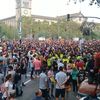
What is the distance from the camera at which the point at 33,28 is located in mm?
122188

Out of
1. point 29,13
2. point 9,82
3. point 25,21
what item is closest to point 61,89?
point 9,82

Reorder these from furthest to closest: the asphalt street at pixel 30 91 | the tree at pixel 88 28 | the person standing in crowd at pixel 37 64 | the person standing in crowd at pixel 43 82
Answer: the tree at pixel 88 28 → the person standing in crowd at pixel 37 64 → the asphalt street at pixel 30 91 → the person standing in crowd at pixel 43 82

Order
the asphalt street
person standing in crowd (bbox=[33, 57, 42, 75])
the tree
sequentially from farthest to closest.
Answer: the tree, person standing in crowd (bbox=[33, 57, 42, 75]), the asphalt street

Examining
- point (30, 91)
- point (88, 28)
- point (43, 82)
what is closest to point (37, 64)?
point (30, 91)

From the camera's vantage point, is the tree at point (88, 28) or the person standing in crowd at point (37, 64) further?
the tree at point (88, 28)

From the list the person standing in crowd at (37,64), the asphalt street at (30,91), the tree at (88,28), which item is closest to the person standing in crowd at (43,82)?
the asphalt street at (30,91)

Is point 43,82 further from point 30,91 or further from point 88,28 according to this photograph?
point 88,28

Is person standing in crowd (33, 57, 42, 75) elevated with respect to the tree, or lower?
lower

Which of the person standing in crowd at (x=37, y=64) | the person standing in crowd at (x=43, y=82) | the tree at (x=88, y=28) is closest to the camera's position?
the person standing in crowd at (x=43, y=82)

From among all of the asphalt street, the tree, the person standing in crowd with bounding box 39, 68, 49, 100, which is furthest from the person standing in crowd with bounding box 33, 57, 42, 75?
the tree

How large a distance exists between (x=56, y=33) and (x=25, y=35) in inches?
365

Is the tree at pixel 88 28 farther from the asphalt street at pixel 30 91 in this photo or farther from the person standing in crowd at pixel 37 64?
the asphalt street at pixel 30 91

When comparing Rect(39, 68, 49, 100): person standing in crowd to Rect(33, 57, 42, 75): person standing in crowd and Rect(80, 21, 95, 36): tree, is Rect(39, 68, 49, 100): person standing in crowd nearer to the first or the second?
Rect(33, 57, 42, 75): person standing in crowd

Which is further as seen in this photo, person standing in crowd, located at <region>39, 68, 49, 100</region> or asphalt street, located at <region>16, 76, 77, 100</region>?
asphalt street, located at <region>16, 76, 77, 100</region>
